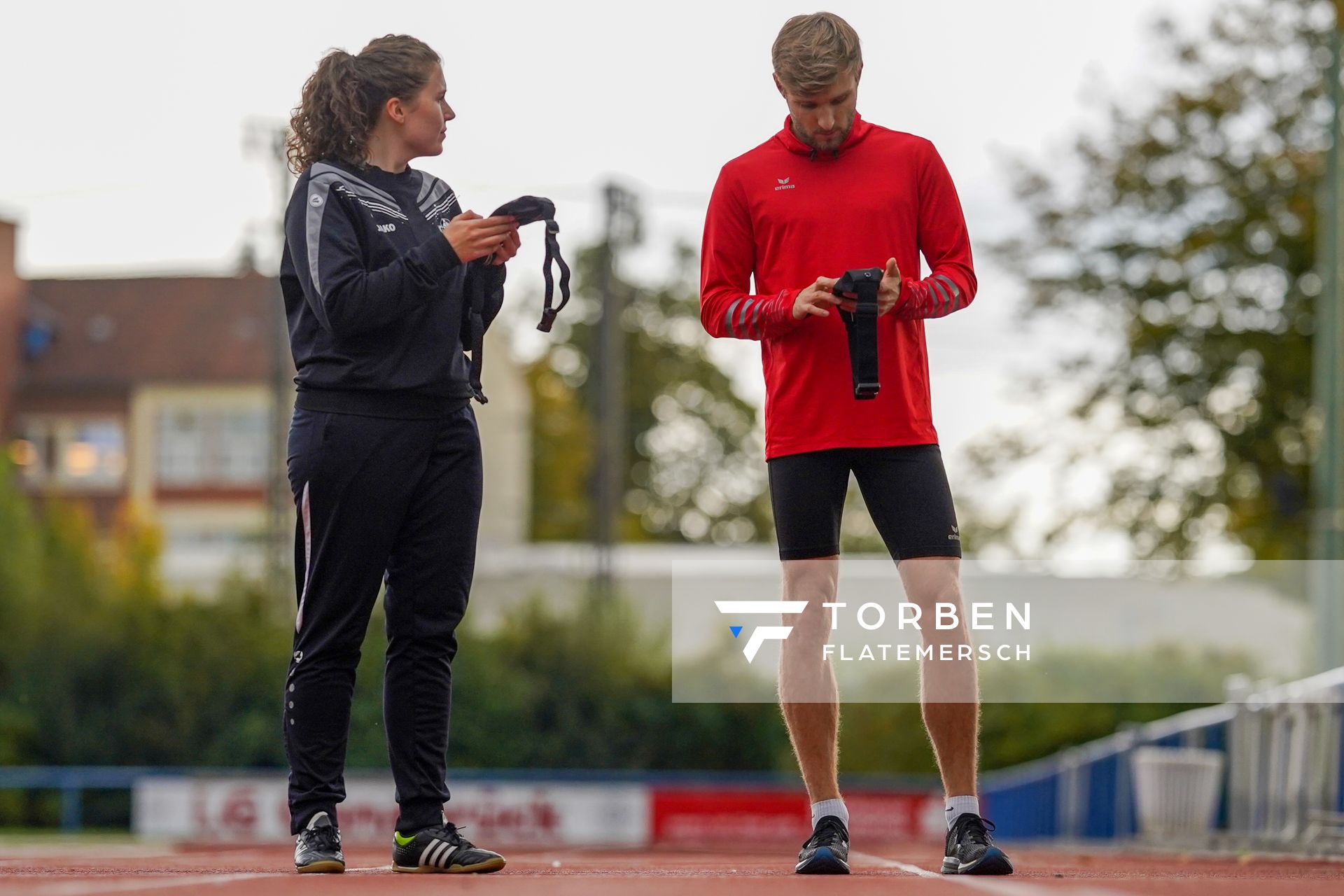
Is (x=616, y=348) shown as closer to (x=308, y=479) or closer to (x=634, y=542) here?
(x=634, y=542)

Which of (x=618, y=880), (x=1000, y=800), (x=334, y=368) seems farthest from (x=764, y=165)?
(x=1000, y=800)

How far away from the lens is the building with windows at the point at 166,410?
5716 cm

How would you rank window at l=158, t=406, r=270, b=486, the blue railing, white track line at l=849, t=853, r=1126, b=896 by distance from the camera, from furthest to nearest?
window at l=158, t=406, r=270, b=486 → the blue railing → white track line at l=849, t=853, r=1126, b=896

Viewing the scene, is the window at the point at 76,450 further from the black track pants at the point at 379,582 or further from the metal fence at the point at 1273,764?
the black track pants at the point at 379,582

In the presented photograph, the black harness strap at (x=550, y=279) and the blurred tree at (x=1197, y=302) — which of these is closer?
the black harness strap at (x=550, y=279)

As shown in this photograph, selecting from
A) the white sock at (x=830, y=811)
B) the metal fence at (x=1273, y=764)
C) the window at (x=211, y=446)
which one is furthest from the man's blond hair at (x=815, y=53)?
the window at (x=211, y=446)

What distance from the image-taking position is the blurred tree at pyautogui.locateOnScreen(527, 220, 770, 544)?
6003cm

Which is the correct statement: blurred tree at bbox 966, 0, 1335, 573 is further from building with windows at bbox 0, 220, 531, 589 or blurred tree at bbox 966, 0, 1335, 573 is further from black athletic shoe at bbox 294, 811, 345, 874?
building with windows at bbox 0, 220, 531, 589

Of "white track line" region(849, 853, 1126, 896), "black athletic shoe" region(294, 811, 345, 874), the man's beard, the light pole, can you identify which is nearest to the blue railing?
the light pole

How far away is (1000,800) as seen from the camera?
1129 inches

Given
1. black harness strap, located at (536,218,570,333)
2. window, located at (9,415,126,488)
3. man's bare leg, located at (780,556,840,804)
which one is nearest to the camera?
man's bare leg, located at (780,556,840,804)

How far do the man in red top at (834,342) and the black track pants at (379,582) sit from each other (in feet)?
2.74

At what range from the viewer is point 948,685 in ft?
16.9

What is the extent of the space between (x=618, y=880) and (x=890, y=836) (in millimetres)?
26198
